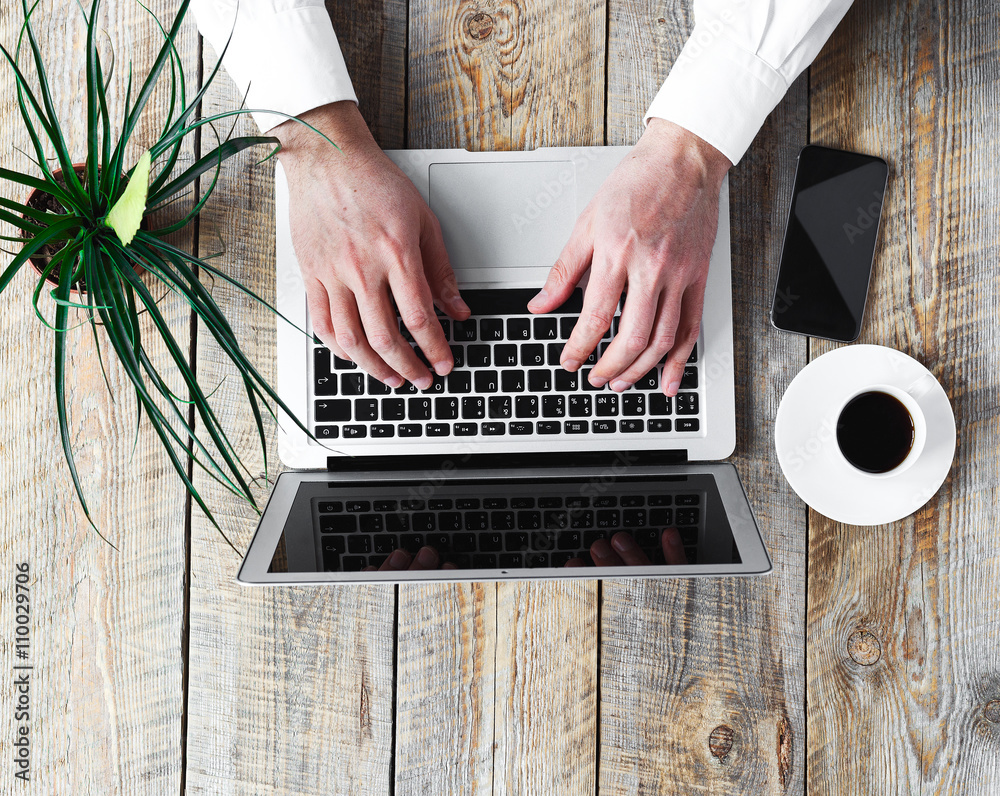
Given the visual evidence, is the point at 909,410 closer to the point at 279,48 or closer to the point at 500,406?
the point at 500,406

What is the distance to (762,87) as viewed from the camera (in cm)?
68

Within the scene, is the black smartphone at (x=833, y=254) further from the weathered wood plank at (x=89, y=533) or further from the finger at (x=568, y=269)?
the weathered wood plank at (x=89, y=533)

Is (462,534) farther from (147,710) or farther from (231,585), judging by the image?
(147,710)

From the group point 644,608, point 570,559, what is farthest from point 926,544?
point 570,559

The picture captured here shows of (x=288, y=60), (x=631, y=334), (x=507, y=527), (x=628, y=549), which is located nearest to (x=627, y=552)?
(x=628, y=549)

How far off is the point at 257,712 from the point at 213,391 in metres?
0.36

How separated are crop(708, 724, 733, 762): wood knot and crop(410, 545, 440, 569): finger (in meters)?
0.40

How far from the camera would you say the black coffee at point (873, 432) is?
27.8 inches

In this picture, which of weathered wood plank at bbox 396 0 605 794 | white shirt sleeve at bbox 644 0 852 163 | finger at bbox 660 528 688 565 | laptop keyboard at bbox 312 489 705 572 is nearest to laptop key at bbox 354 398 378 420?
laptop keyboard at bbox 312 489 705 572

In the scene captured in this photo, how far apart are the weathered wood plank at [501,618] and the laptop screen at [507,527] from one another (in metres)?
0.16

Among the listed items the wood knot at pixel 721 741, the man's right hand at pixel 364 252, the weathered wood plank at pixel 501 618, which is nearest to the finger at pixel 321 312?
the man's right hand at pixel 364 252

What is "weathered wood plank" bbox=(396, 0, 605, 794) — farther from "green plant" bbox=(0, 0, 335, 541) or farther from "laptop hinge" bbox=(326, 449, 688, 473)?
"green plant" bbox=(0, 0, 335, 541)

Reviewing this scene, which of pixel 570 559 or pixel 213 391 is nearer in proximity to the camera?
pixel 570 559

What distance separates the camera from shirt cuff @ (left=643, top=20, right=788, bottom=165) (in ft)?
2.22
